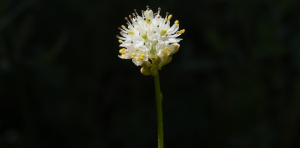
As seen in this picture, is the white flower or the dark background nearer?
the white flower

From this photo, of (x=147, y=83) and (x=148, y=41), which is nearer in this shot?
(x=148, y=41)

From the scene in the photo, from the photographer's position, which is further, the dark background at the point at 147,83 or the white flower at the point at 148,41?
the dark background at the point at 147,83

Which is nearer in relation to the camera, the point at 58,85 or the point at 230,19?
the point at 58,85

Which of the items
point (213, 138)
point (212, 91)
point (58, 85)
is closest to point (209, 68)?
point (212, 91)

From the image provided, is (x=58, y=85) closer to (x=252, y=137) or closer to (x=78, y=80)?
(x=78, y=80)
